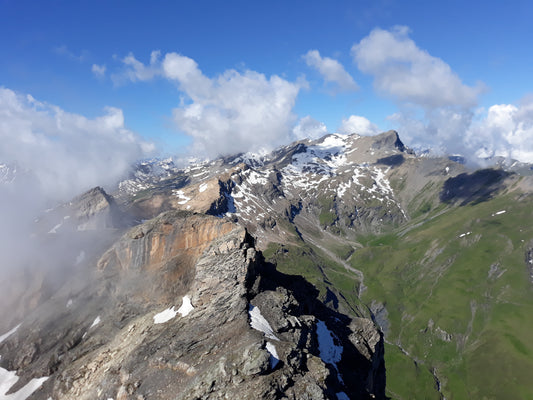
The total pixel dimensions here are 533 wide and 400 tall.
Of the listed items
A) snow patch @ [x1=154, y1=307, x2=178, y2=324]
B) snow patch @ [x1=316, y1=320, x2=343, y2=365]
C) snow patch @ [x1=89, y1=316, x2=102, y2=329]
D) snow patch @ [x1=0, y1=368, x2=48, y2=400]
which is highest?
snow patch @ [x1=154, y1=307, x2=178, y2=324]

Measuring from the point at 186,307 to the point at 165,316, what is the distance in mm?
4508

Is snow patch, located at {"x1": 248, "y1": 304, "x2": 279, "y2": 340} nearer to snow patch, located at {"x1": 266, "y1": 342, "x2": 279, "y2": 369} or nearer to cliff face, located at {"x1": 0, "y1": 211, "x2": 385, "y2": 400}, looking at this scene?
cliff face, located at {"x1": 0, "y1": 211, "x2": 385, "y2": 400}

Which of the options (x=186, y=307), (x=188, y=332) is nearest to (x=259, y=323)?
(x=188, y=332)

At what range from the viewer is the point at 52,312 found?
3054 inches

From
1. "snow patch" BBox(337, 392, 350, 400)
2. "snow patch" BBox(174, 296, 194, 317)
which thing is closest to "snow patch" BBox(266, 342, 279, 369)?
"snow patch" BBox(337, 392, 350, 400)

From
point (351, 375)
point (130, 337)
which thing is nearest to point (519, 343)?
point (351, 375)

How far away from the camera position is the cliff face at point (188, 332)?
40.4 meters

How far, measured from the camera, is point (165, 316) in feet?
193

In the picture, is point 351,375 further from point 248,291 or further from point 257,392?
point 257,392

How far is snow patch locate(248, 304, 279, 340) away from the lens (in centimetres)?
4781

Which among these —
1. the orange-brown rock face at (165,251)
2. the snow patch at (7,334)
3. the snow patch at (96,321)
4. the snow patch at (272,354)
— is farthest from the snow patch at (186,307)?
the snow patch at (7,334)

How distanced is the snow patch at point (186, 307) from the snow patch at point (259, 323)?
38.6 feet

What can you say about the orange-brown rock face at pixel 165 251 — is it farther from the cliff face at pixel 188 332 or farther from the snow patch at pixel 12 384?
the snow patch at pixel 12 384

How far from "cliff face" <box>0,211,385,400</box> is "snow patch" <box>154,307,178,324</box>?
27 centimetres
